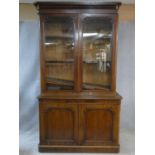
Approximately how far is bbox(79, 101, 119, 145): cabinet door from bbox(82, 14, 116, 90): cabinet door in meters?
0.27

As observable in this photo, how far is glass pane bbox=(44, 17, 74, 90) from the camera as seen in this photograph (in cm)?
296

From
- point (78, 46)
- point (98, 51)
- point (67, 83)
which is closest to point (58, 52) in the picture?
point (78, 46)

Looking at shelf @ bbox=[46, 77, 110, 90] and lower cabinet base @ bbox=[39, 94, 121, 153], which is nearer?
lower cabinet base @ bbox=[39, 94, 121, 153]

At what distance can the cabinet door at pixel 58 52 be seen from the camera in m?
2.92

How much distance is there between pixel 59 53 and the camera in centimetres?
Result: 306

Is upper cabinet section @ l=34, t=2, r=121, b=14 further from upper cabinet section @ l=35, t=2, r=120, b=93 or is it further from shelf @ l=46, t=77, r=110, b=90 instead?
shelf @ l=46, t=77, r=110, b=90

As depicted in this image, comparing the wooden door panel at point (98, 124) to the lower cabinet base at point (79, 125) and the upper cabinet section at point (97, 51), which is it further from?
the upper cabinet section at point (97, 51)

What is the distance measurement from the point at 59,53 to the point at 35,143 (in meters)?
1.36

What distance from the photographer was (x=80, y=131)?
115 inches

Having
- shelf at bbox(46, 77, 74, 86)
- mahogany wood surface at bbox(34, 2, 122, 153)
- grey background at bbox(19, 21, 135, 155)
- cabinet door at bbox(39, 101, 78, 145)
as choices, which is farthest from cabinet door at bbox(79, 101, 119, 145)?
grey background at bbox(19, 21, 135, 155)

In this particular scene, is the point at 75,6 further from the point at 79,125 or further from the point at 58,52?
the point at 79,125
